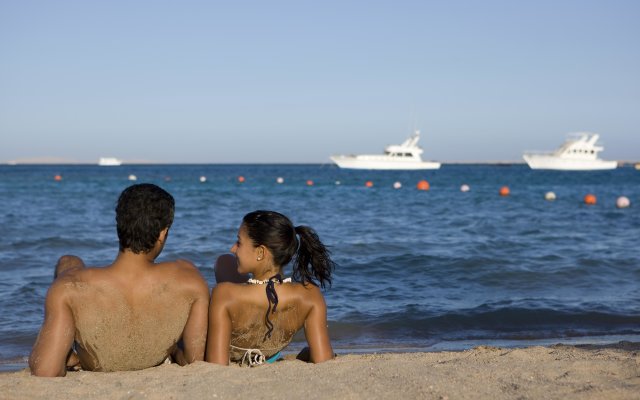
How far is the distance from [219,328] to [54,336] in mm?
828

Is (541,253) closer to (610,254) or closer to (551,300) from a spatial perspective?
(610,254)

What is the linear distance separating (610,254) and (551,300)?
13.4 feet

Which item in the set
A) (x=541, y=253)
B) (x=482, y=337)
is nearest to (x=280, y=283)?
(x=482, y=337)

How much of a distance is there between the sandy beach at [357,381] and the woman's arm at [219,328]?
98mm

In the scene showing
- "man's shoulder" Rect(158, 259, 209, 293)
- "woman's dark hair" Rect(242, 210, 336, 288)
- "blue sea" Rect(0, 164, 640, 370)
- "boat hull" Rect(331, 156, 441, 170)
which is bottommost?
"blue sea" Rect(0, 164, 640, 370)

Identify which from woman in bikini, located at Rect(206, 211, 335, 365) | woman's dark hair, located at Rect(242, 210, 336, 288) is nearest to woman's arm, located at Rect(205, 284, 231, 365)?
woman in bikini, located at Rect(206, 211, 335, 365)

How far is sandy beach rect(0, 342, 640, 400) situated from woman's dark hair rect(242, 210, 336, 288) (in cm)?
55

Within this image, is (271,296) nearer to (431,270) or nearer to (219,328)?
(219,328)

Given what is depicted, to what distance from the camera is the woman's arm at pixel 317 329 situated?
12.5 feet

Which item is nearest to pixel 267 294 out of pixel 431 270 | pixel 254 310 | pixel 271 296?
pixel 271 296

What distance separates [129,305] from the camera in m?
3.51

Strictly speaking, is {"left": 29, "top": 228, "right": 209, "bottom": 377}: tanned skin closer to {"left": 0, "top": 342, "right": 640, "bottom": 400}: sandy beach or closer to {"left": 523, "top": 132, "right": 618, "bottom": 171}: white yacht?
{"left": 0, "top": 342, "right": 640, "bottom": 400}: sandy beach

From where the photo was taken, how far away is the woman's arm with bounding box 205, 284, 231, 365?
3688mm

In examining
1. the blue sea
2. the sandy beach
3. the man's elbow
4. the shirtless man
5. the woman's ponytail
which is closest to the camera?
the sandy beach
